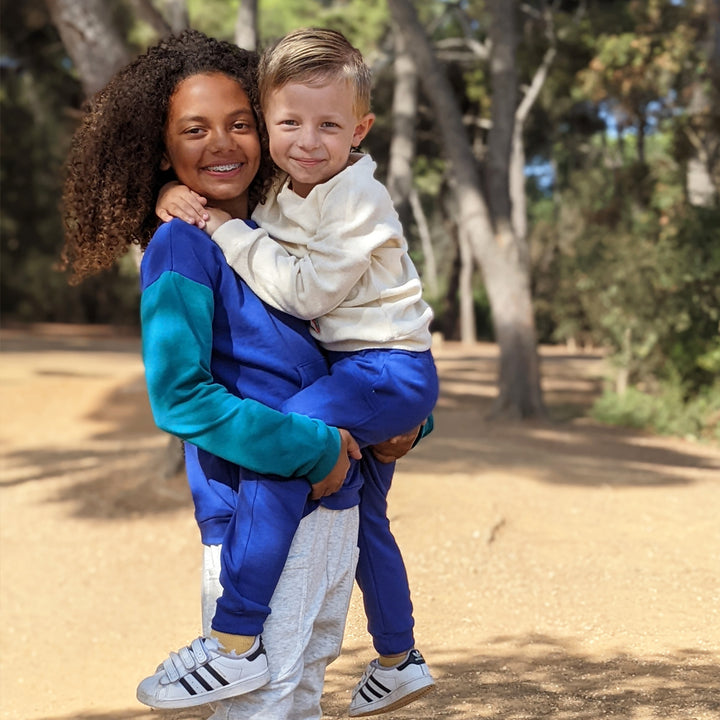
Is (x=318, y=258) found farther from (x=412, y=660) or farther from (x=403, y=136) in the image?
(x=403, y=136)

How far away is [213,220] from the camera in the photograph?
7.33 ft

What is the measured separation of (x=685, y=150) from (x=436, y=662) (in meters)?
11.9

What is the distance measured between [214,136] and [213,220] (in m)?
0.19

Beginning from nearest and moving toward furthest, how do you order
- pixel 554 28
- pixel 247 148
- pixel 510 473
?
pixel 247 148 → pixel 510 473 → pixel 554 28

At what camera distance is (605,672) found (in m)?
3.81

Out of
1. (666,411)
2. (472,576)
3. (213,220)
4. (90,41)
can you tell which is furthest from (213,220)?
(666,411)

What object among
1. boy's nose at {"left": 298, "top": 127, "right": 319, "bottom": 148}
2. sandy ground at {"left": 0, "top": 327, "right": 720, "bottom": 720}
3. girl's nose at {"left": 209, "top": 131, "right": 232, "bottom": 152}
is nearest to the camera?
boy's nose at {"left": 298, "top": 127, "right": 319, "bottom": 148}

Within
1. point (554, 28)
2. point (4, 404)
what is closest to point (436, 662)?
point (4, 404)

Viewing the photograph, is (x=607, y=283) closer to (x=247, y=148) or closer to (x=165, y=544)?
(x=165, y=544)

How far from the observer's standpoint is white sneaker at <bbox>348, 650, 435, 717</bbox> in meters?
2.46

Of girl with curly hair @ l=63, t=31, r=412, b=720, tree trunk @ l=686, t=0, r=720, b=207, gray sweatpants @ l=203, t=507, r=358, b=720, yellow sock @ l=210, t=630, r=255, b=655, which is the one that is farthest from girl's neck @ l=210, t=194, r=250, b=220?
tree trunk @ l=686, t=0, r=720, b=207

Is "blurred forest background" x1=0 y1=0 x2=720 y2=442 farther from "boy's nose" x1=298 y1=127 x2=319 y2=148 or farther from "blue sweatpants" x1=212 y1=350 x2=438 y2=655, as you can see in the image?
"blue sweatpants" x1=212 y1=350 x2=438 y2=655

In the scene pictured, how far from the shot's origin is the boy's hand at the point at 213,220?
87.5 inches

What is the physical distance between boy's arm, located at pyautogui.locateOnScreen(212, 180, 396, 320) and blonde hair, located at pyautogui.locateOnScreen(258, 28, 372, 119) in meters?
0.24
